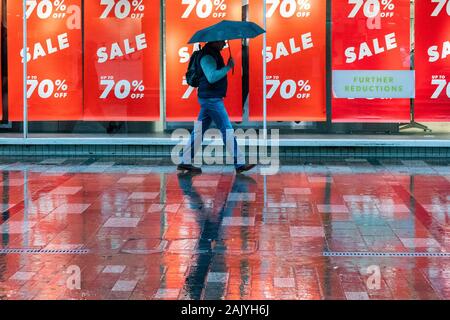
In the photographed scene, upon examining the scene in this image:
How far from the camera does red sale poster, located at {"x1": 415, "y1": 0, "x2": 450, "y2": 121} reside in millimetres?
15789

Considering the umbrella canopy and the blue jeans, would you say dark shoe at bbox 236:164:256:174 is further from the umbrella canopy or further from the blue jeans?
the umbrella canopy

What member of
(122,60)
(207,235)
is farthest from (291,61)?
(207,235)

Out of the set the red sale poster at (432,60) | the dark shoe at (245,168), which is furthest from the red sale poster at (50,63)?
the red sale poster at (432,60)

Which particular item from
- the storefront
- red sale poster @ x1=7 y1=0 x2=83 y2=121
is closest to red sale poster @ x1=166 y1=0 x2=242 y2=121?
the storefront

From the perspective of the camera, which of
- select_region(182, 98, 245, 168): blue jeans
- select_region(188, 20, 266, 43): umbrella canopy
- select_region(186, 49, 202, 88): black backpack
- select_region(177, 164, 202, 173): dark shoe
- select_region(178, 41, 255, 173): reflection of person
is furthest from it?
select_region(177, 164, 202, 173): dark shoe

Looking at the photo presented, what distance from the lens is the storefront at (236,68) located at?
1588cm

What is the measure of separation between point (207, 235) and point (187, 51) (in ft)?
22.0

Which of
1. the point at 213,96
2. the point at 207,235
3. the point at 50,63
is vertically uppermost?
the point at 50,63

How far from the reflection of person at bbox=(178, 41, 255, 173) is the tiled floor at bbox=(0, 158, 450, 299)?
1.31 ft

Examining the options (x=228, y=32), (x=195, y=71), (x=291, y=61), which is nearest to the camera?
(x=228, y=32)

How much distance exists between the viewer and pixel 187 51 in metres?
16.1

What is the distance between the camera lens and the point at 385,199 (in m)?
11.9

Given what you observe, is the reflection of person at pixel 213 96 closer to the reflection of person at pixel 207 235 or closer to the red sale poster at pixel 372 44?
the reflection of person at pixel 207 235

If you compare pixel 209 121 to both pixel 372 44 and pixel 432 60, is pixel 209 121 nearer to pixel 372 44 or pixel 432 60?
pixel 372 44
